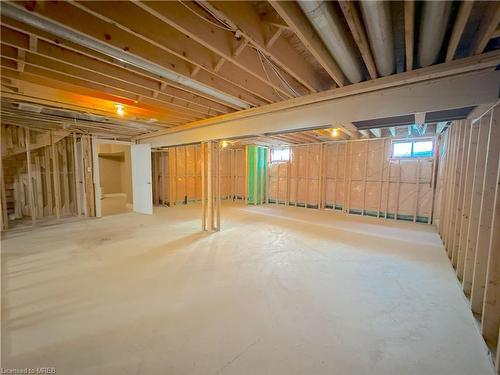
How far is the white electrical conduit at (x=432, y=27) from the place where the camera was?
1.29 m

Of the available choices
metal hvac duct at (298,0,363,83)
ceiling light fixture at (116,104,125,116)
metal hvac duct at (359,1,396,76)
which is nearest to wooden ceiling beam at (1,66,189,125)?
ceiling light fixture at (116,104,125,116)

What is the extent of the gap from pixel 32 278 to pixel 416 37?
4.86 meters

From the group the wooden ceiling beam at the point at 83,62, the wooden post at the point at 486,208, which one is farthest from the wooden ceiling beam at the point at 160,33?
the wooden post at the point at 486,208

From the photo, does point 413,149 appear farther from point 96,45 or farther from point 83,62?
point 83,62

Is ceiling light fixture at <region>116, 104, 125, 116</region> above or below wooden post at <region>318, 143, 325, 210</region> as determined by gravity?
above

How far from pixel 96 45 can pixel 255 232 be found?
12.6 ft

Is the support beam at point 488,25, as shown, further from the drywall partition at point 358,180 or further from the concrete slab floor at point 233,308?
the drywall partition at point 358,180

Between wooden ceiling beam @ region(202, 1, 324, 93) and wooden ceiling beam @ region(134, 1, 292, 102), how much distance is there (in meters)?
0.25

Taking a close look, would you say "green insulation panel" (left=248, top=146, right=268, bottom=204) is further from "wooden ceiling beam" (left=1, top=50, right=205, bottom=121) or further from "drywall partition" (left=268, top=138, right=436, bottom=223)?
"wooden ceiling beam" (left=1, top=50, right=205, bottom=121)

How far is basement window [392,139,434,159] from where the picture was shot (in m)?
5.47

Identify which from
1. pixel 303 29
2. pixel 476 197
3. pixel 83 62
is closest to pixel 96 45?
pixel 83 62

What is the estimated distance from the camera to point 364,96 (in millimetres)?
2461

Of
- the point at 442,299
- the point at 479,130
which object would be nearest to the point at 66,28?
the point at 479,130

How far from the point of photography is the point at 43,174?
5.47 meters
